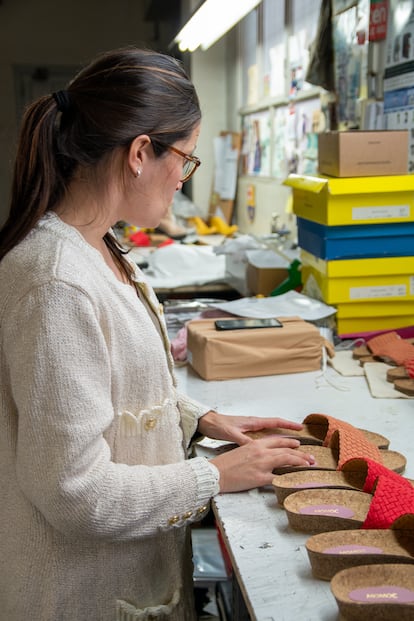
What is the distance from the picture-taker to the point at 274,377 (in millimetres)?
1921

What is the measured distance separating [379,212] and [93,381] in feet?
4.80

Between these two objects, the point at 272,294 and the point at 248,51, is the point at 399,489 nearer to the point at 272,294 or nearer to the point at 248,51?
the point at 272,294

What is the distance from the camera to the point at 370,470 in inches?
44.8

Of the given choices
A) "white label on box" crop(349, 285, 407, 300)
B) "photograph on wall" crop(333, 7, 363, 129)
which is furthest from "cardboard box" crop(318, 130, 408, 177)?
"photograph on wall" crop(333, 7, 363, 129)

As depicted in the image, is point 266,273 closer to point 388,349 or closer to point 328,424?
point 388,349

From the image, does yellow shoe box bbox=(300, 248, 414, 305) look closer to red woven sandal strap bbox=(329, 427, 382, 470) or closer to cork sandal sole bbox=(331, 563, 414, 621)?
red woven sandal strap bbox=(329, 427, 382, 470)

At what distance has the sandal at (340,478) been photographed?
113cm

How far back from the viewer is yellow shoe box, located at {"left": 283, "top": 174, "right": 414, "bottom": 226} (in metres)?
2.15

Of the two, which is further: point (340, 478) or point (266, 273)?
point (266, 273)

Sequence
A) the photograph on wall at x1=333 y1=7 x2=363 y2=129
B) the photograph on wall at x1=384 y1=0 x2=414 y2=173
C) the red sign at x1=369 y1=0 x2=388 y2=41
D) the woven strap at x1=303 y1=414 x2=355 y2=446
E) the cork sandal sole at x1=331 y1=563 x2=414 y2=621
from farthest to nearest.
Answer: the photograph on wall at x1=333 y1=7 x2=363 y2=129 < the red sign at x1=369 y1=0 x2=388 y2=41 < the photograph on wall at x1=384 y1=0 x2=414 y2=173 < the woven strap at x1=303 y1=414 x2=355 y2=446 < the cork sandal sole at x1=331 y1=563 x2=414 y2=621

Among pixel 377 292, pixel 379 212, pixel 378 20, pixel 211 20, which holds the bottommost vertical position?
pixel 377 292

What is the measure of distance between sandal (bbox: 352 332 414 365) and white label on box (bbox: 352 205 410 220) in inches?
14.4

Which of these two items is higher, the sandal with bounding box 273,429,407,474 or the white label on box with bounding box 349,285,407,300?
the white label on box with bounding box 349,285,407,300

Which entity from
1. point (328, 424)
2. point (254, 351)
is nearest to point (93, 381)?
point (328, 424)
